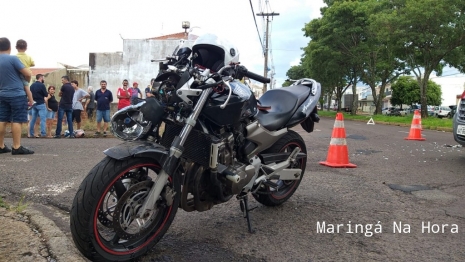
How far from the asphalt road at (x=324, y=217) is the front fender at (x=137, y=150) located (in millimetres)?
718

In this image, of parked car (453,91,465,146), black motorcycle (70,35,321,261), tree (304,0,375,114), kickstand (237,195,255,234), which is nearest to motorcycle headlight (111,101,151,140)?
black motorcycle (70,35,321,261)

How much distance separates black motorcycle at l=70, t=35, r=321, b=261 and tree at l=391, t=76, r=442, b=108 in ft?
236

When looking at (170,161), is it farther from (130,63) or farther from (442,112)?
(442,112)

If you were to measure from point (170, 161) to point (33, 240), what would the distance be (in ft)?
3.59

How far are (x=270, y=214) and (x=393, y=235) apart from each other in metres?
1.10

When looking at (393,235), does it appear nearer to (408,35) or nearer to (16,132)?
(16,132)

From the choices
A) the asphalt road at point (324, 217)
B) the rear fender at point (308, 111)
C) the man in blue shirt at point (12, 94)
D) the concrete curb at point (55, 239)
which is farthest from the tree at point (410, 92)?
the concrete curb at point (55, 239)

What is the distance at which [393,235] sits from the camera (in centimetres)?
320

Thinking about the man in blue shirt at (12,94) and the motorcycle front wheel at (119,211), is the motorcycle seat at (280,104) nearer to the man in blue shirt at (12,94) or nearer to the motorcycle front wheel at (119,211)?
the motorcycle front wheel at (119,211)

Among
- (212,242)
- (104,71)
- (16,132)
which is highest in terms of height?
(104,71)

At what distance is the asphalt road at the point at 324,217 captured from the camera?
2812mm

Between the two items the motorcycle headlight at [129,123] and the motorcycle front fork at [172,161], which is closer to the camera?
the motorcycle front fork at [172,161]

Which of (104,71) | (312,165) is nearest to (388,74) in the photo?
(104,71)

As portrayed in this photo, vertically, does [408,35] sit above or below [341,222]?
above
